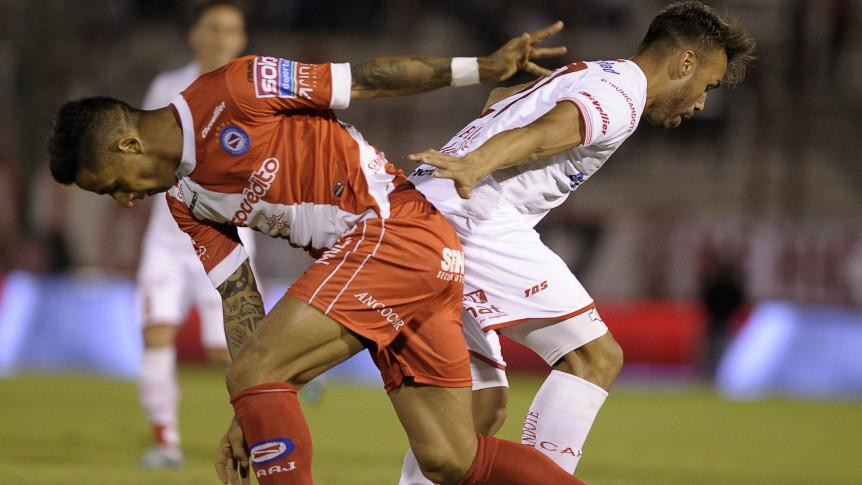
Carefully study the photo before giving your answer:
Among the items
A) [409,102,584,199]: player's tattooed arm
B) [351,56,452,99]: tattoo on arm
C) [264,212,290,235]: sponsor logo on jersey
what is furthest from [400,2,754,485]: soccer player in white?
[264,212,290,235]: sponsor logo on jersey

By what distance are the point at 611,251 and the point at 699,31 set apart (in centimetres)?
1172

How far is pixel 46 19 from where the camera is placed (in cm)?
1753

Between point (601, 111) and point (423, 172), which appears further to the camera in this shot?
point (423, 172)

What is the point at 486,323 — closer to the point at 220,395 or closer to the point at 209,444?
the point at 209,444

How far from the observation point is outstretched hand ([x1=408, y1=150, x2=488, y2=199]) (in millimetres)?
3678

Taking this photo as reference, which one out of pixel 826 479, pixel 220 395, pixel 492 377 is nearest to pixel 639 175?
pixel 220 395

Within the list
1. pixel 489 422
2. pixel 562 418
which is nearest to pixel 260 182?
pixel 489 422

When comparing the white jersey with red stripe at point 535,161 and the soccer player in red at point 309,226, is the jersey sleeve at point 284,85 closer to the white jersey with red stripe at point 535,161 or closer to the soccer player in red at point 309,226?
the soccer player in red at point 309,226

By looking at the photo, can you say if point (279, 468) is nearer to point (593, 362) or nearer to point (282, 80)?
point (282, 80)

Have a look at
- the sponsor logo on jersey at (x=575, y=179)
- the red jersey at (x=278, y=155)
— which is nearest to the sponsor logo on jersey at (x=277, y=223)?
the red jersey at (x=278, y=155)

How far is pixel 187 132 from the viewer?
397cm

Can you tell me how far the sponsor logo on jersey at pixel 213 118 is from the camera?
12.9 feet

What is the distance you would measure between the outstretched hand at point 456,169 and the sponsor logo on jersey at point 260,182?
1.82ft

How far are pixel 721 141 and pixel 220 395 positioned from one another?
370 inches
